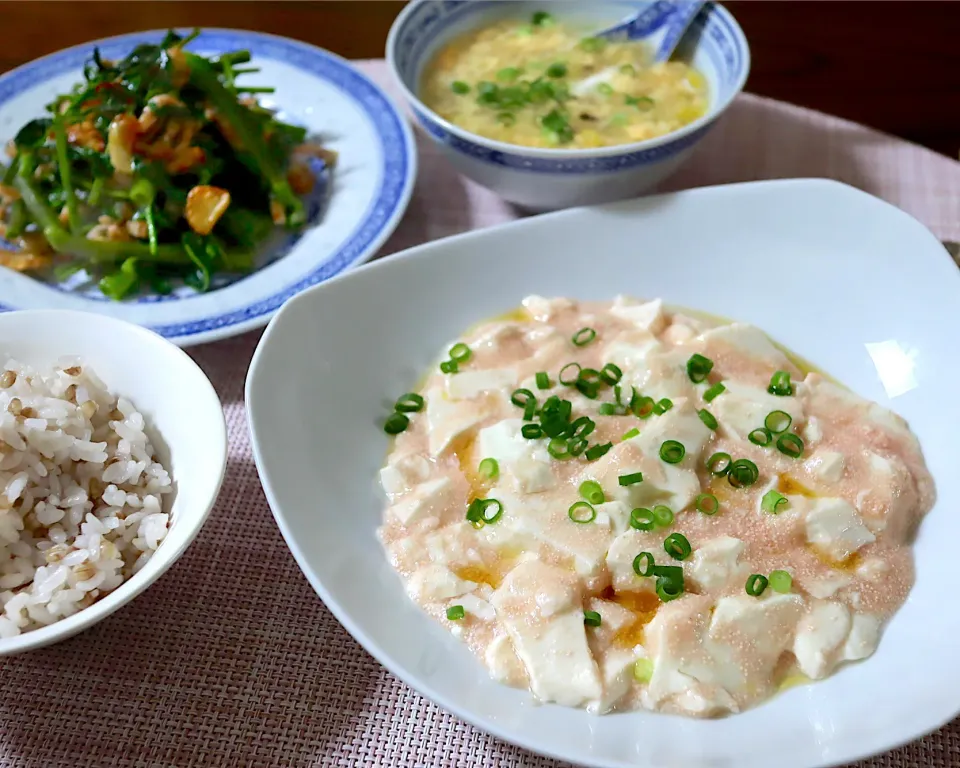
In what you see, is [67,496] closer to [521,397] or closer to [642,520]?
[521,397]

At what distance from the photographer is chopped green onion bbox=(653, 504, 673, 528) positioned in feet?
5.21

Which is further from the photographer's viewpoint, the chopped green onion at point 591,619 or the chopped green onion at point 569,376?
the chopped green onion at point 569,376

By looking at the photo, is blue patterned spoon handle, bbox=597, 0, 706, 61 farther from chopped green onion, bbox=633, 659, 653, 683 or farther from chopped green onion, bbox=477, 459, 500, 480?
chopped green onion, bbox=633, 659, 653, 683

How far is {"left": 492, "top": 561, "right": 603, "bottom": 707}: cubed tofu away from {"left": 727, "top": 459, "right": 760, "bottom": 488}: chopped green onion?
0.41 m

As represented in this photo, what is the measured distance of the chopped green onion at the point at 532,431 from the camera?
173 cm

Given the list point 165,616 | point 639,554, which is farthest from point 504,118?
point 165,616

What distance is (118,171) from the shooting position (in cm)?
230

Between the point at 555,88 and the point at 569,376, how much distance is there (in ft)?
3.43

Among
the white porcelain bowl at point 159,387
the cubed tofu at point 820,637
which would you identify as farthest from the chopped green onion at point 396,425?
the cubed tofu at point 820,637

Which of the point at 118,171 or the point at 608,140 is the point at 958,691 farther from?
the point at 118,171

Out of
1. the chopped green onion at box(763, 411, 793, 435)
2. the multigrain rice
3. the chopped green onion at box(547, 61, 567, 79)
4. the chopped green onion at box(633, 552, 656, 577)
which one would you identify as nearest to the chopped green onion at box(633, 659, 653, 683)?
the chopped green onion at box(633, 552, 656, 577)

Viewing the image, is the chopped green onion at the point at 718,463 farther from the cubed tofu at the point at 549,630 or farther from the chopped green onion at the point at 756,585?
the cubed tofu at the point at 549,630

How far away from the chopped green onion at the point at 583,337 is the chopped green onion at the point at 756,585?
69 cm

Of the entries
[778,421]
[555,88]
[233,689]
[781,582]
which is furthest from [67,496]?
[555,88]
